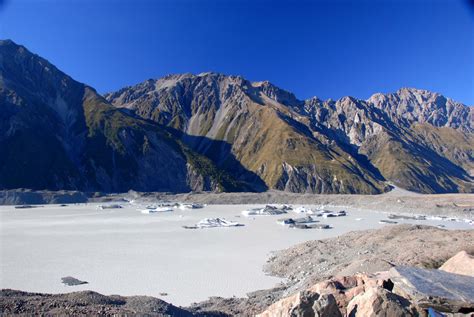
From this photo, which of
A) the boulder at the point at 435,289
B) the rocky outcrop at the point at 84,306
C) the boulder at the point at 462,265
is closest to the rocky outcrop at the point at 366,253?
the boulder at the point at 462,265

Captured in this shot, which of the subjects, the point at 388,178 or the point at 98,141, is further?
the point at 388,178

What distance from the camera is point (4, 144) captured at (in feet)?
415

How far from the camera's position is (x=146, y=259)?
25.7 metres

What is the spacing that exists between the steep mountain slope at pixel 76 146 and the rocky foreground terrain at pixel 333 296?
116 metres

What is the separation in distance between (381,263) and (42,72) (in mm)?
198611

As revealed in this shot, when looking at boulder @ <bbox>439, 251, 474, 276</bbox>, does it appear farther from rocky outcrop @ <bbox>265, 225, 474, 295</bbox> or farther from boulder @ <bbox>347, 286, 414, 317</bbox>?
boulder @ <bbox>347, 286, 414, 317</bbox>

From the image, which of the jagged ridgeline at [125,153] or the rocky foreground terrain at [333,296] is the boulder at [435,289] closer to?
the rocky foreground terrain at [333,296]

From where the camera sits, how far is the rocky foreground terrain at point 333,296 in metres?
7.86

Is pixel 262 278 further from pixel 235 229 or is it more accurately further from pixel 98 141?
pixel 98 141

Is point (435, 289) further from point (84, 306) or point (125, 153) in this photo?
point (125, 153)

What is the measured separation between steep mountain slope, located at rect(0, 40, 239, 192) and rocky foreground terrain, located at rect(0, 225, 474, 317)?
4563 inches

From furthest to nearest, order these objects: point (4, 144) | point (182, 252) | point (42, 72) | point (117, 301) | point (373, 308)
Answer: point (42, 72)
point (4, 144)
point (182, 252)
point (117, 301)
point (373, 308)

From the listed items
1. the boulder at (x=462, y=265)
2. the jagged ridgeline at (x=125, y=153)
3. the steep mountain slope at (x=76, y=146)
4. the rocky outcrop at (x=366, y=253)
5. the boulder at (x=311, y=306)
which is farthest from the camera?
the jagged ridgeline at (x=125, y=153)

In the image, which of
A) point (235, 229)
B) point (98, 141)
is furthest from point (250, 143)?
point (235, 229)
